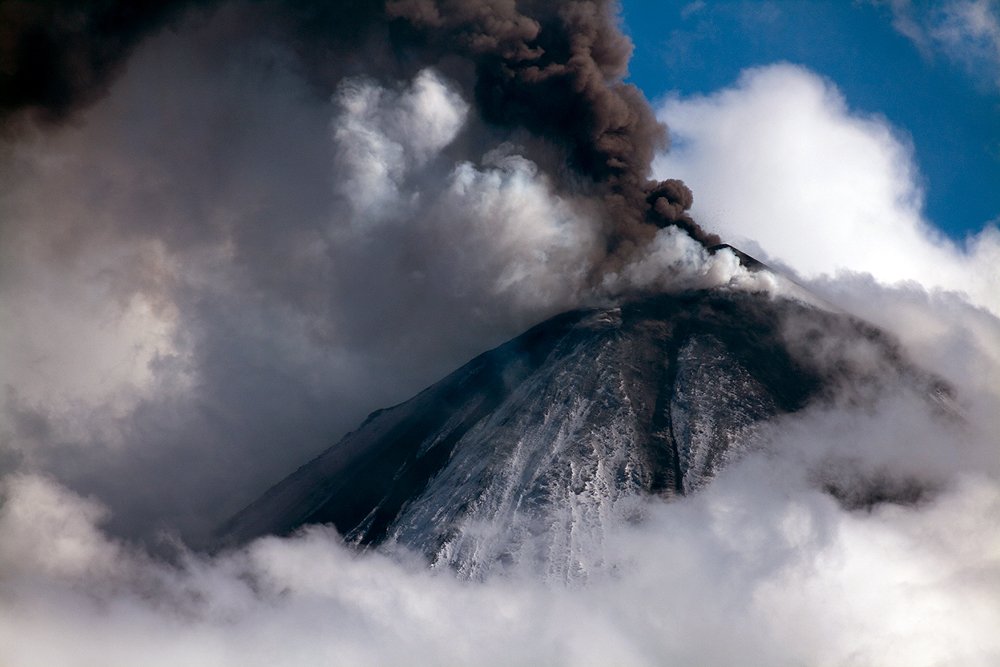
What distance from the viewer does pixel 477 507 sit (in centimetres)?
8038

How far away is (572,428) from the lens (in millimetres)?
85688

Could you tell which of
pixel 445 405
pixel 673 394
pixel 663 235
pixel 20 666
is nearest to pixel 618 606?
pixel 673 394

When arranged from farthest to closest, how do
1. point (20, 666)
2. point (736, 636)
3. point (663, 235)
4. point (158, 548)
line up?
1. point (158, 548)
2. point (663, 235)
3. point (20, 666)
4. point (736, 636)

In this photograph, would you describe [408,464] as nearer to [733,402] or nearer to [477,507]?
[477,507]

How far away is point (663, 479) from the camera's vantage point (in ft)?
273

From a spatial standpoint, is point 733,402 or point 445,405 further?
point 445,405

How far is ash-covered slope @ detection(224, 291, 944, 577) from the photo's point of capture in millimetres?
79812

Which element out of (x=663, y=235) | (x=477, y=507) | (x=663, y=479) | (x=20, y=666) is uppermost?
(x=663, y=235)

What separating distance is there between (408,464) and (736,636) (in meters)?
28.8

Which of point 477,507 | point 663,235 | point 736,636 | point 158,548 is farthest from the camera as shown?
point 158,548

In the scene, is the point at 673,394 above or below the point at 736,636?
above

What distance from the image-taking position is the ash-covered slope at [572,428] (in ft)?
262

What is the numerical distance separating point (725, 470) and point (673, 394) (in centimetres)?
838

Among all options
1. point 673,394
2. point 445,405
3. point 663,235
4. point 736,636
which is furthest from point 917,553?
point 445,405
